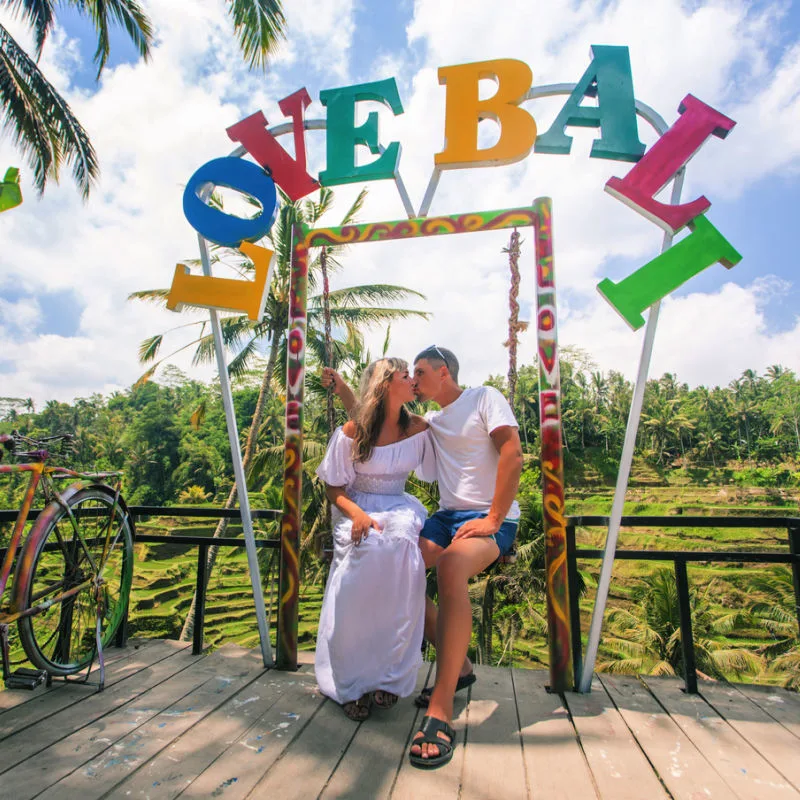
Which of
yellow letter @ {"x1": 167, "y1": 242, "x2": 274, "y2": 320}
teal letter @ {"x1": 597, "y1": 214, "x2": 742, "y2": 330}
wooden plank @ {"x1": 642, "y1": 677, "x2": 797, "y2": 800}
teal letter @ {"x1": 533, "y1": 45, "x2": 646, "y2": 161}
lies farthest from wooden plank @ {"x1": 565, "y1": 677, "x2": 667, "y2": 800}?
teal letter @ {"x1": 533, "y1": 45, "x2": 646, "y2": 161}

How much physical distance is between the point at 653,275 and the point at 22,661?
3.32 meters

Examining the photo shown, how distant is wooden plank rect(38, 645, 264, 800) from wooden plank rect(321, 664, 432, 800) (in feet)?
1.81

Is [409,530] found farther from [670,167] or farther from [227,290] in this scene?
[670,167]

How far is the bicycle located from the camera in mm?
2023

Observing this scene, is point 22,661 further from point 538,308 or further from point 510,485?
point 538,308

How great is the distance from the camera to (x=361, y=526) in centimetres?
218

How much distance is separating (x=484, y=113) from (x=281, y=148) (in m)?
1.11

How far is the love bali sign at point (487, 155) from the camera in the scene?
244cm

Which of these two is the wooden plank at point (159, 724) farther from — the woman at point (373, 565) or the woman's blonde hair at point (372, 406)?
the woman's blonde hair at point (372, 406)

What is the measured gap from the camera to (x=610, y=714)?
2123mm

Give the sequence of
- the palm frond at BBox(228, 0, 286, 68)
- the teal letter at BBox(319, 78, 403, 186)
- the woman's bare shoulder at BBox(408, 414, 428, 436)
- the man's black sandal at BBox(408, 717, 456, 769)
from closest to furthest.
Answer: the man's black sandal at BBox(408, 717, 456, 769) < the woman's bare shoulder at BBox(408, 414, 428, 436) < the teal letter at BBox(319, 78, 403, 186) < the palm frond at BBox(228, 0, 286, 68)

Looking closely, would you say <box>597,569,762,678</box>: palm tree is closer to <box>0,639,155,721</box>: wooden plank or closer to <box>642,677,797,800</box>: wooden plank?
<box>642,677,797,800</box>: wooden plank

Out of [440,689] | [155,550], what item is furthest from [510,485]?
[155,550]

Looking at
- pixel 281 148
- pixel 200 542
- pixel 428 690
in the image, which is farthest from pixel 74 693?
pixel 281 148
